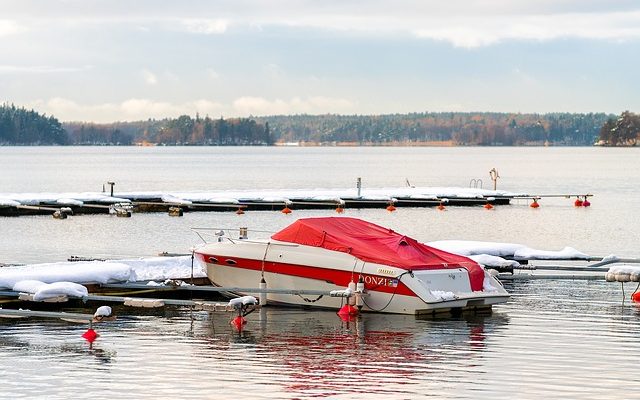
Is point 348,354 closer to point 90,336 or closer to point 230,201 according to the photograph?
point 90,336

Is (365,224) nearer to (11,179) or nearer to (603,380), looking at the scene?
(603,380)

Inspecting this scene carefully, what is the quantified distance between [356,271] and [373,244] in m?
1.05

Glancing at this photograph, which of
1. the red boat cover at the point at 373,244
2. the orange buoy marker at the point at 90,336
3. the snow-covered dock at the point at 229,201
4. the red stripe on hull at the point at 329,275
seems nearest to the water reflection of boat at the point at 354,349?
the red stripe on hull at the point at 329,275

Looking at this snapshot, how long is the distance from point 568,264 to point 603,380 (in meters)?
21.5

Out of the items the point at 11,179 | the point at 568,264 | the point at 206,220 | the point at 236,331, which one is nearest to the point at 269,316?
the point at 236,331

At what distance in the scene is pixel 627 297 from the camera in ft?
106

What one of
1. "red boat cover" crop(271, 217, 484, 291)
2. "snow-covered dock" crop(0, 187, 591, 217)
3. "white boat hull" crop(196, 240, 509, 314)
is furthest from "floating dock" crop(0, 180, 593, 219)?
"red boat cover" crop(271, 217, 484, 291)

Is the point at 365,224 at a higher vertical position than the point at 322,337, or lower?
higher

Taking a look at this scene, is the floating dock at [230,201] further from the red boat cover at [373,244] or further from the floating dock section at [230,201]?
the red boat cover at [373,244]

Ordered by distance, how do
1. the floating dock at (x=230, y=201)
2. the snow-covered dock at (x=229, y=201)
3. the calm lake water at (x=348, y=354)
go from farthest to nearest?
the snow-covered dock at (x=229, y=201) < the floating dock at (x=230, y=201) < the calm lake water at (x=348, y=354)

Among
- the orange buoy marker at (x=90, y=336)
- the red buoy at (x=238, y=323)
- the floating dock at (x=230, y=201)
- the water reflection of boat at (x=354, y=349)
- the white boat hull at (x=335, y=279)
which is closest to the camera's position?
the water reflection of boat at (x=354, y=349)

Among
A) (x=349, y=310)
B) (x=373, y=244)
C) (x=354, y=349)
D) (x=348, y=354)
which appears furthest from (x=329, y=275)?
(x=348, y=354)

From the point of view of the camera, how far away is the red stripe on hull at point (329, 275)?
27625mm

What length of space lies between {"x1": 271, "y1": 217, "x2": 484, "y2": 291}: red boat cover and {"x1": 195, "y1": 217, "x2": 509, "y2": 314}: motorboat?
0.02m
